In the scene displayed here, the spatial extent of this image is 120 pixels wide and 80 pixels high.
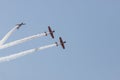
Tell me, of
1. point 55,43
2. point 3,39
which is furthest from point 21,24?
point 55,43

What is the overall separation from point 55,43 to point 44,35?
17.9 ft

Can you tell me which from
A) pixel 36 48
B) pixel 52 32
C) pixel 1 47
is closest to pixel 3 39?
pixel 1 47

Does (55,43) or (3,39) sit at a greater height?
(3,39)

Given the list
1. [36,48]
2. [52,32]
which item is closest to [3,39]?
[36,48]

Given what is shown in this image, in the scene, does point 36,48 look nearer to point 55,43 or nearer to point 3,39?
point 55,43

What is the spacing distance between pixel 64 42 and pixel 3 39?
2405 cm

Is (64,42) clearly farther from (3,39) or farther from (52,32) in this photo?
(3,39)

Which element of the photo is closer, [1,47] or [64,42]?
[1,47]

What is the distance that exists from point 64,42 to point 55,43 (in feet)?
13.3

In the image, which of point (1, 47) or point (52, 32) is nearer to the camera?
point (1, 47)

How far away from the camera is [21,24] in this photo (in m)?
100

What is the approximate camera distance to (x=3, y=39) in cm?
9375

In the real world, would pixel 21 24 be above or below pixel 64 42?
above

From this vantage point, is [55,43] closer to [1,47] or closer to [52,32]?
[52,32]
